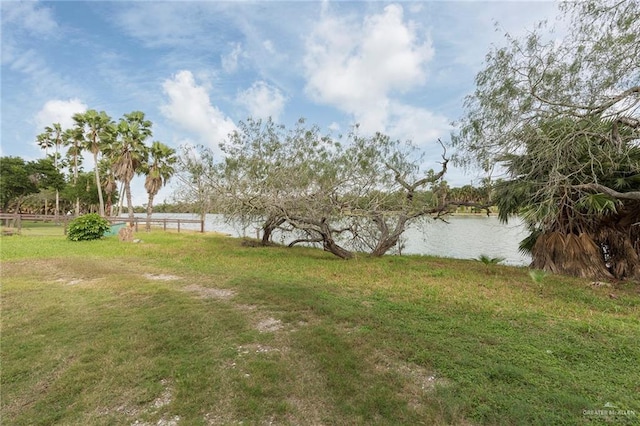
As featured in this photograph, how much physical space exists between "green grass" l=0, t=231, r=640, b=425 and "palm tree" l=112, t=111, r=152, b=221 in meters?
18.3

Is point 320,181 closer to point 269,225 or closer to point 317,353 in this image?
point 269,225

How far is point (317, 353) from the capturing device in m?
3.09

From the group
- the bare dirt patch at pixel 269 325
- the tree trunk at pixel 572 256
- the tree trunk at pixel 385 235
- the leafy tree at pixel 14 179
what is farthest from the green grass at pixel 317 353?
the leafy tree at pixel 14 179

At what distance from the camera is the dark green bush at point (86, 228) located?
13477 mm

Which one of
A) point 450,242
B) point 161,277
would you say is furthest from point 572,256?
point 161,277

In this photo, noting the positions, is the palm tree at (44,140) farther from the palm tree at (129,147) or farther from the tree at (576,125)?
the tree at (576,125)

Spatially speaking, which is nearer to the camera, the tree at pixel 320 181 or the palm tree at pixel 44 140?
the tree at pixel 320 181

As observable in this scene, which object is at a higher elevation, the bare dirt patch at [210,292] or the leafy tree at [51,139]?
the leafy tree at [51,139]

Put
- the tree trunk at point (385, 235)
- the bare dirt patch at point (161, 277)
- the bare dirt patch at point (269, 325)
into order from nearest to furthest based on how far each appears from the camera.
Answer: the bare dirt patch at point (269, 325) < the bare dirt patch at point (161, 277) < the tree trunk at point (385, 235)

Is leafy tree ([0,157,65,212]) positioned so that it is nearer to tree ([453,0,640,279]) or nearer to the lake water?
the lake water

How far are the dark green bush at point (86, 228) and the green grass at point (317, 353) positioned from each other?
894 cm

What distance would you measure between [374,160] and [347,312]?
19.4ft

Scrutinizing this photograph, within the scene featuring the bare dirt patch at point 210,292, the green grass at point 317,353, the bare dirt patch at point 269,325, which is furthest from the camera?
the bare dirt patch at point 210,292

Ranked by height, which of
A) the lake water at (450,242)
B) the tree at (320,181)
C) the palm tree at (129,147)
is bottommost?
the lake water at (450,242)
